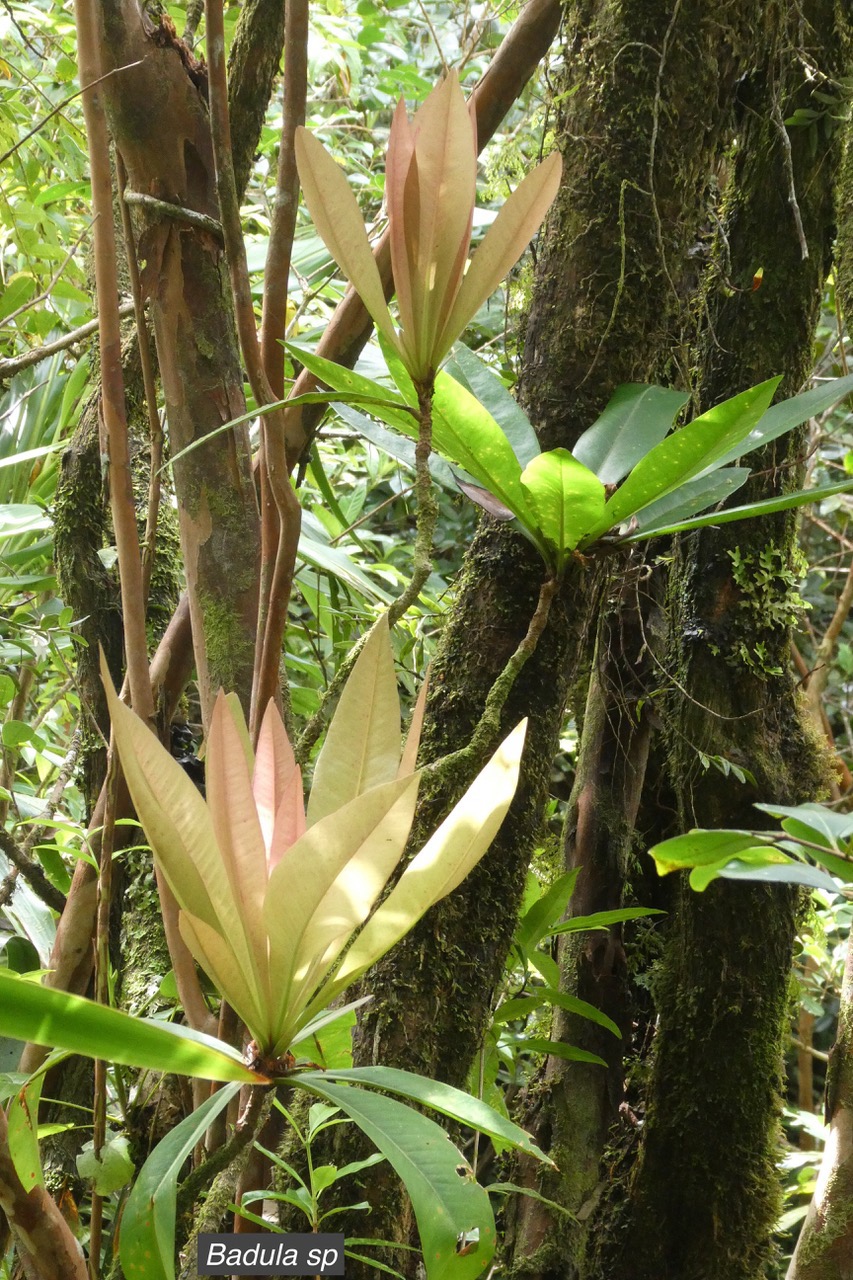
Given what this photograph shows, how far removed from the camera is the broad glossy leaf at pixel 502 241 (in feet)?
2.06

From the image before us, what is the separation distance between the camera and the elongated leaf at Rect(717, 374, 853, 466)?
75cm

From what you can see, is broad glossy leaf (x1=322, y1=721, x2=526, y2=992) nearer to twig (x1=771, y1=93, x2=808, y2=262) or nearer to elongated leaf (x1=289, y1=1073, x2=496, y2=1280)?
elongated leaf (x1=289, y1=1073, x2=496, y2=1280)

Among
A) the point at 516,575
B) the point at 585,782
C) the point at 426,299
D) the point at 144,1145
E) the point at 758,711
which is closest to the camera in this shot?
the point at 426,299

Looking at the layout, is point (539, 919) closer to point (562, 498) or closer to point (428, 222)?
point (562, 498)

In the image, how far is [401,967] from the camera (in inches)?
29.1

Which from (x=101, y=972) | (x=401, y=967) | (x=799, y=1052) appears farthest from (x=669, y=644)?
(x=799, y=1052)

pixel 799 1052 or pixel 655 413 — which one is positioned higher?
pixel 655 413

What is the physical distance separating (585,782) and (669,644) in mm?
196

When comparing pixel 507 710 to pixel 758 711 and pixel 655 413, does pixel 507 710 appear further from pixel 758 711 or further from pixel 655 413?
pixel 758 711

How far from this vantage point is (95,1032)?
392 mm

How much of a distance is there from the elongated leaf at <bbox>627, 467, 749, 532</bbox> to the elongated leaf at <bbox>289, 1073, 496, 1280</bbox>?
1.54 feet

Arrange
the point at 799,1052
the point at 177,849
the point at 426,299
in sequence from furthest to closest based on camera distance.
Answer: the point at 799,1052 → the point at 426,299 → the point at 177,849

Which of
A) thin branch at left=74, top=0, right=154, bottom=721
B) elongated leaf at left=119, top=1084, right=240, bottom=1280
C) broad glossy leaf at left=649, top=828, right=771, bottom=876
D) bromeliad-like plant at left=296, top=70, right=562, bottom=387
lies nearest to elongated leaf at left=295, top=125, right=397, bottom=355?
bromeliad-like plant at left=296, top=70, right=562, bottom=387

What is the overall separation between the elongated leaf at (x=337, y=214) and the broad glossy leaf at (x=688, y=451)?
219 millimetres
